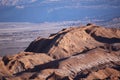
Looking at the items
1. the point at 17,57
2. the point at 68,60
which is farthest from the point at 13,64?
the point at 68,60

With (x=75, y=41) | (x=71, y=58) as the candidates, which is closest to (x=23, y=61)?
(x=71, y=58)

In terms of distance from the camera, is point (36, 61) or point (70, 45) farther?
point (70, 45)

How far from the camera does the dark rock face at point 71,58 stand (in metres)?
47.7

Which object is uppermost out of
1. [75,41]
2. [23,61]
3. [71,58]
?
[75,41]

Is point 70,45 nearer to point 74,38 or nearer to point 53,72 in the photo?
point 74,38

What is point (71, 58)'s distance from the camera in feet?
171

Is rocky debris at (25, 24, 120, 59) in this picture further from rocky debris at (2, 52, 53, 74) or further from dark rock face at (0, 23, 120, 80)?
rocky debris at (2, 52, 53, 74)

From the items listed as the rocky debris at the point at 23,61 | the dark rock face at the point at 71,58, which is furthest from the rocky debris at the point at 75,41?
the rocky debris at the point at 23,61

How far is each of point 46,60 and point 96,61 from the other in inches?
231

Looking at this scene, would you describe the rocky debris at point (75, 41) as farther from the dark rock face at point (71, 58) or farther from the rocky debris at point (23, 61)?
the rocky debris at point (23, 61)

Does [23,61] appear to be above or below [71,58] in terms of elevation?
below

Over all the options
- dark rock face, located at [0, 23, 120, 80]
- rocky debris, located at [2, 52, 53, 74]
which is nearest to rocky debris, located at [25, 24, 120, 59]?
dark rock face, located at [0, 23, 120, 80]

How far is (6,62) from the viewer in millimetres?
54656

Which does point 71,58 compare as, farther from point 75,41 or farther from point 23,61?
point 75,41
